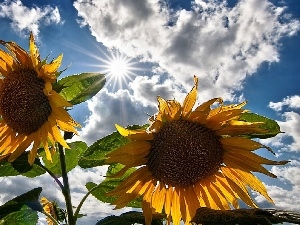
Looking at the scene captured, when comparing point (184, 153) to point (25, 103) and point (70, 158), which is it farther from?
point (25, 103)

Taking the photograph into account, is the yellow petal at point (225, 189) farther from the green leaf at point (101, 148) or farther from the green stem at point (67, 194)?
the green stem at point (67, 194)

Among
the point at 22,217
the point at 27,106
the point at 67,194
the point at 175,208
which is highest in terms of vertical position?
the point at 27,106

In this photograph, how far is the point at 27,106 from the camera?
297 cm

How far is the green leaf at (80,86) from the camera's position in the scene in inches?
101

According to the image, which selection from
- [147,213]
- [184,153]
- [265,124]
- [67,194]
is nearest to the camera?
[147,213]

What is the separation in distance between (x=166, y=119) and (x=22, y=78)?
1.29 m

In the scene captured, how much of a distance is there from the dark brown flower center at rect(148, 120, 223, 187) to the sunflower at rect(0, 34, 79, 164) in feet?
2.00

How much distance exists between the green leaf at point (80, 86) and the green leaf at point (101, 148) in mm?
352

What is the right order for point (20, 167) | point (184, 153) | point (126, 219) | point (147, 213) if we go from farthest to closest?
point (20, 167)
point (184, 153)
point (147, 213)
point (126, 219)

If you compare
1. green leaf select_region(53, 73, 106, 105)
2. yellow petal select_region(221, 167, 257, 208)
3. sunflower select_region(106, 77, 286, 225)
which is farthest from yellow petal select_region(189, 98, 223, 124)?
green leaf select_region(53, 73, 106, 105)

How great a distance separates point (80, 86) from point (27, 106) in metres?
0.60

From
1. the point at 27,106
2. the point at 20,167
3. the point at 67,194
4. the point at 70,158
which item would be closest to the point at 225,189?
the point at 67,194

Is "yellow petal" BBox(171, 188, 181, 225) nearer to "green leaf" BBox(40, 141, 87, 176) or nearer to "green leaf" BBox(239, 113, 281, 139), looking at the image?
"green leaf" BBox(239, 113, 281, 139)

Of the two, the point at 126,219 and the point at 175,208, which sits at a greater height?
the point at 175,208
